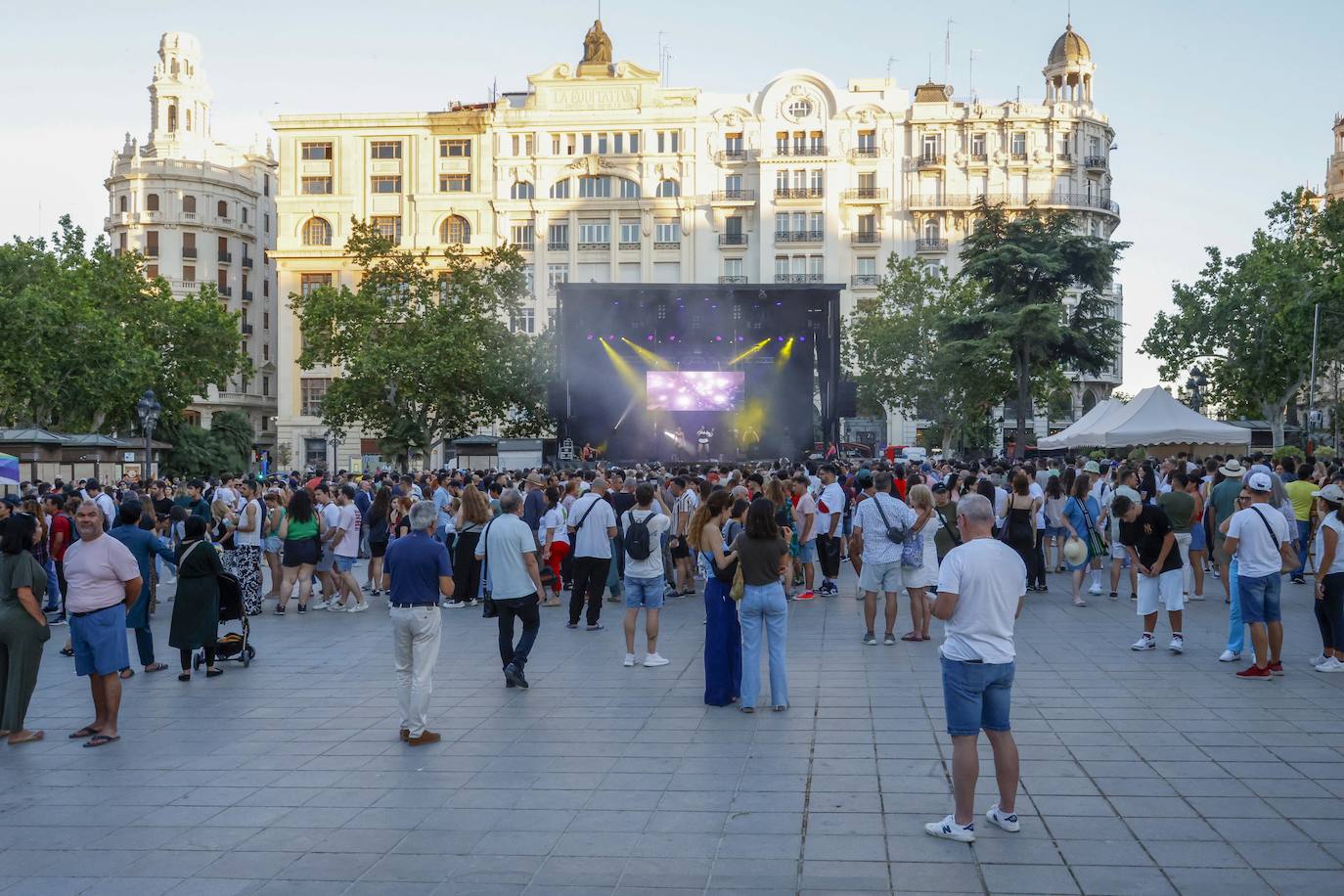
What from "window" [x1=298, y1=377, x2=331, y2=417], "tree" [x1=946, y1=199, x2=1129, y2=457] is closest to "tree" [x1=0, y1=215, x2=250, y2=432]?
"window" [x1=298, y1=377, x2=331, y2=417]

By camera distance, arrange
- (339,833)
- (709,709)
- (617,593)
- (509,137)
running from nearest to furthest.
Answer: (339,833) → (709,709) → (617,593) → (509,137)

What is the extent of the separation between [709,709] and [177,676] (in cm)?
477

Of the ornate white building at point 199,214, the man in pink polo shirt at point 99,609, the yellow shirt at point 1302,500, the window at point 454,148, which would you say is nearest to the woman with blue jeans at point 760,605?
the man in pink polo shirt at point 99,609

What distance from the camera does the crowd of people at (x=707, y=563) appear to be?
7.99 metres

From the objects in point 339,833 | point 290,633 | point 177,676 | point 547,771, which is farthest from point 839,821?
point 290,633

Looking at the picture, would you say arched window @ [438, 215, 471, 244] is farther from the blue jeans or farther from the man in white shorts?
the blue jeans

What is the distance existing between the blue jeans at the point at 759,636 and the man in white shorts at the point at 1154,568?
402cm

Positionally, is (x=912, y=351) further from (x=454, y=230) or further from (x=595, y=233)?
(x=454, y=230)

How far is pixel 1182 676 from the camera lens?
9.88 m

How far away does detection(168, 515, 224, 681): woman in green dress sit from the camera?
1032cm

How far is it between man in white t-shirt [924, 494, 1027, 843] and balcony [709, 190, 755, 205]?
61.2m

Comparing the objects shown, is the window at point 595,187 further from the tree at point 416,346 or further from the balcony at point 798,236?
the tree at point 416,346

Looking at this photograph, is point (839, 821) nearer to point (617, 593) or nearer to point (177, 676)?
point (177, 676)

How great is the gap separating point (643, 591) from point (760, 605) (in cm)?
216
